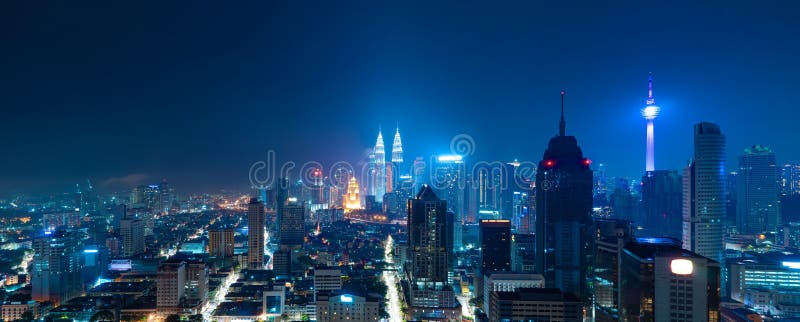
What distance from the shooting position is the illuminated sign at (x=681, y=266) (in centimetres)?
629

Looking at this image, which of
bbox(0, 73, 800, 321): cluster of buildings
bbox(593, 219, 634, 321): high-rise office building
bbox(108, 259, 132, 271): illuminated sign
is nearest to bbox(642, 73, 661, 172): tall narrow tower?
bbox(0, 73, 800, 321): cluster of buildings

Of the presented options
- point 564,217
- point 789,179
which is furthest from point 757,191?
point 564,217

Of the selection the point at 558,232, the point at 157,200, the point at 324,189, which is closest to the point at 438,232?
the point at 558,232

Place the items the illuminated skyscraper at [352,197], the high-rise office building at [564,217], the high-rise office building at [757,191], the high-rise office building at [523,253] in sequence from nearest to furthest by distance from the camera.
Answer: the high-rise office building at [564,217]
the high-rise office building at [523,253]
the high-rise office building at [757,191]
the illuminated skyscraper at [352,197]

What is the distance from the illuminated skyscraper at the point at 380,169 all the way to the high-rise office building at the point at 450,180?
17.7 feet

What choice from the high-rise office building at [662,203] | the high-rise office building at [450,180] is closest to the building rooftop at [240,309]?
the high-rise office building at [450,180]

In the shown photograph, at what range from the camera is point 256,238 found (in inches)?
804

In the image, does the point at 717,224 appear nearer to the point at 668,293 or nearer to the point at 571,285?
the point at 571,285

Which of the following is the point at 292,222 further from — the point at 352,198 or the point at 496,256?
the point at 352,198

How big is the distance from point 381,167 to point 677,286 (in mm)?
27819

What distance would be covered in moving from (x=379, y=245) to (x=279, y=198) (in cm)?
487

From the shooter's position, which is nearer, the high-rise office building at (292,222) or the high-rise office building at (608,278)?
the high-rise office building at (608,278)

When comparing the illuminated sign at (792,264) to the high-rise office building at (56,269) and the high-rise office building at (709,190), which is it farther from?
the high-rise office building at (56,269)

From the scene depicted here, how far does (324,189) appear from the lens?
113 feet
